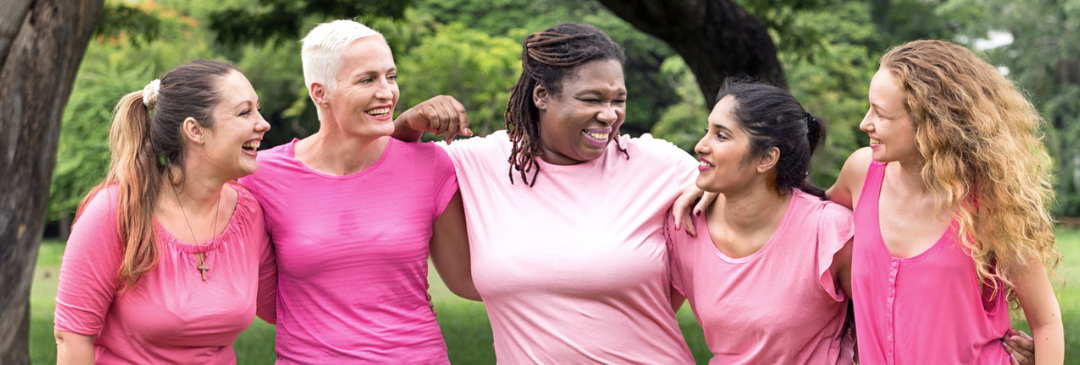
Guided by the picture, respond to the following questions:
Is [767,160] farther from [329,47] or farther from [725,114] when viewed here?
[329,47]

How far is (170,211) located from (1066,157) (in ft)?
123

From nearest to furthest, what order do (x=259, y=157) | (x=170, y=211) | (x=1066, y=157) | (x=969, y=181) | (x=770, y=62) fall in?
(x=969, y=181) < (x=170, y=211) < (x=259, y=157) < (x=770, y=62) < (x=1066, y=157)

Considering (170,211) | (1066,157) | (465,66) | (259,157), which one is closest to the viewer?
(170,211)

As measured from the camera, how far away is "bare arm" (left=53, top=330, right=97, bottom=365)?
2.93m

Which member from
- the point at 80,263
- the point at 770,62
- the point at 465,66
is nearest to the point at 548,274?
the point at 80,263

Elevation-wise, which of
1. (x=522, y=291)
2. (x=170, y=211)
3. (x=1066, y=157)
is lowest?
(x=1066, y=157)

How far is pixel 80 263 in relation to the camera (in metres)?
2.92

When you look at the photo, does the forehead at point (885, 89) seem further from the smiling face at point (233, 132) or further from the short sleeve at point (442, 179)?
the smiling face at point (233, 132)

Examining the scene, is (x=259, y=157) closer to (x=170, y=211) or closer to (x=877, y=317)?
(x=170, y=211)

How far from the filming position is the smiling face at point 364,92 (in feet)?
10.9

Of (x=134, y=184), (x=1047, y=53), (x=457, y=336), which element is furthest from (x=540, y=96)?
(x=1047, y=53)

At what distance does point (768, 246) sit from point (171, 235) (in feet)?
6.68

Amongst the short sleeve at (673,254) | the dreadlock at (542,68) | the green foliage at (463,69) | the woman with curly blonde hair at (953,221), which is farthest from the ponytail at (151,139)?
the green foliage at (463,69)

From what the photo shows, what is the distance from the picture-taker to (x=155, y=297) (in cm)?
302
